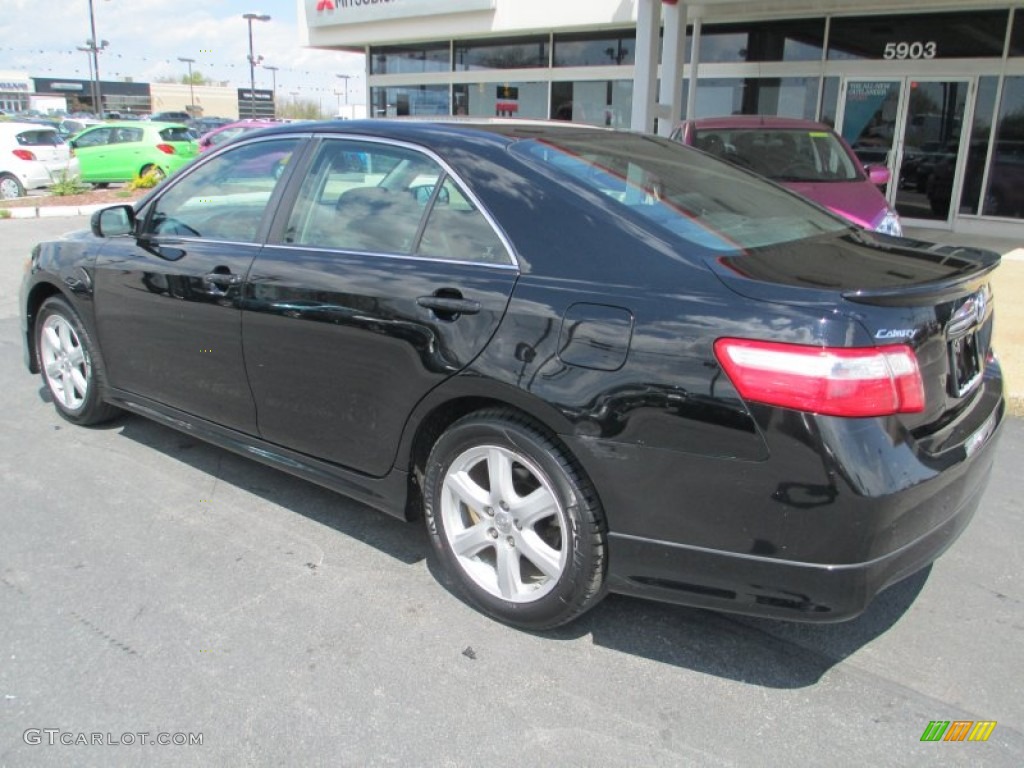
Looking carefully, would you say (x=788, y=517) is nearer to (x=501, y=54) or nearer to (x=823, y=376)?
(x=823, y=376)

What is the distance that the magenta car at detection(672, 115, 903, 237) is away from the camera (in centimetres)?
845

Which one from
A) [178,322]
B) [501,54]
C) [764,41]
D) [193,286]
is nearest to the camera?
[193,286]

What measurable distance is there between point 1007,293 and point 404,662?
8140 millimetres

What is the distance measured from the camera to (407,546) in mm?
3576

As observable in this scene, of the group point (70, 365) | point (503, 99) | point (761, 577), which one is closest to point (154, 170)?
point (503, 99)

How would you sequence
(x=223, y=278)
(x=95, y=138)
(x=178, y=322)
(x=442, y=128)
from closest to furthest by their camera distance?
(x=442, y=128) → (x=223, y=278) → (x=178, y=322) → (x=95, y=138)

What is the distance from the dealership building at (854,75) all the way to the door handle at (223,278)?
9.43 meters

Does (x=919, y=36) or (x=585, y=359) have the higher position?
(x=919, y=36)

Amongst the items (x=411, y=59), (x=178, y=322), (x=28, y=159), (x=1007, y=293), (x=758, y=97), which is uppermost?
(x=411, y=59)

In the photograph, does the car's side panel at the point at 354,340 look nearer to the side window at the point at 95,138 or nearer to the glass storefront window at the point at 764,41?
the glass storefront window at the point at 764,41

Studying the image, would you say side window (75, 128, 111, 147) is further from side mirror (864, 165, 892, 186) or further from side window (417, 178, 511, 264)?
side window (417, 178, 511, 264)

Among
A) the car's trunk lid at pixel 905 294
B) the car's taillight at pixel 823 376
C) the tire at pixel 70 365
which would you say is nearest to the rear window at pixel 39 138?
the tire at pixel 70 365

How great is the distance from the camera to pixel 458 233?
9.78ft

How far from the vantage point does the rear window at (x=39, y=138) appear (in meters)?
19.0
